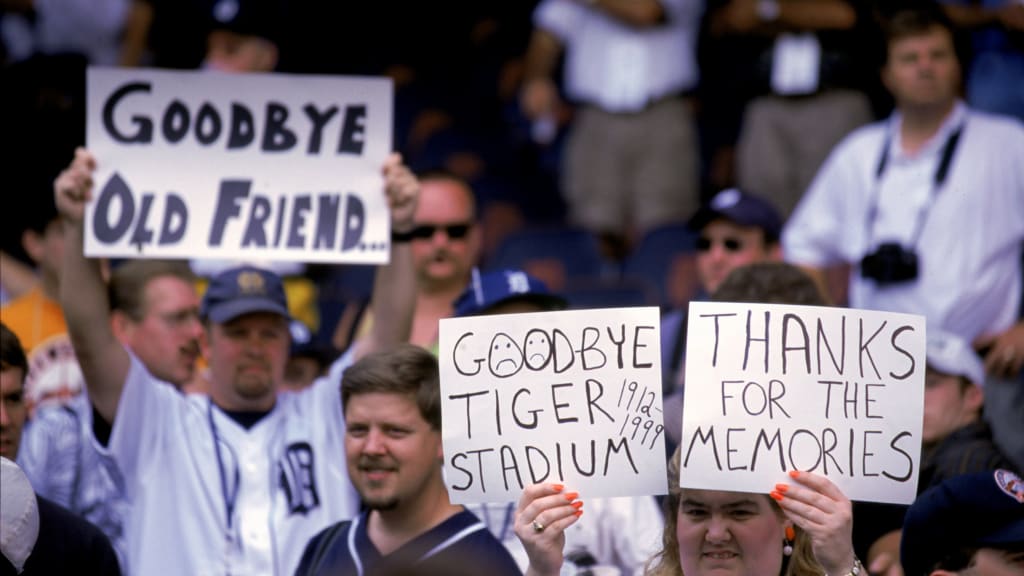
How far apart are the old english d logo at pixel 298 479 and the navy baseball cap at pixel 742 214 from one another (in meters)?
2.31

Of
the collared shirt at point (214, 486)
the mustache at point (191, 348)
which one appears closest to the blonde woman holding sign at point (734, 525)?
the collared shirt at point (214, 486)

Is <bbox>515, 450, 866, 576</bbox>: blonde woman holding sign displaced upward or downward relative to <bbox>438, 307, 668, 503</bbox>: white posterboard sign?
downward

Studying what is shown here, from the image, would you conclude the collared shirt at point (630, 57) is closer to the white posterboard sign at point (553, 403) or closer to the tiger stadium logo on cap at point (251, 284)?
the tiger stadium logo on cap at point (251, 284)

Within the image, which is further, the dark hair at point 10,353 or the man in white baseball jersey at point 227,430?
the man in white baseball jersey at point 227,430

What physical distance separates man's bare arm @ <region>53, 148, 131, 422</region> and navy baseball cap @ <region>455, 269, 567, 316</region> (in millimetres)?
1213

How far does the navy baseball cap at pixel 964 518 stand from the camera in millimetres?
4406

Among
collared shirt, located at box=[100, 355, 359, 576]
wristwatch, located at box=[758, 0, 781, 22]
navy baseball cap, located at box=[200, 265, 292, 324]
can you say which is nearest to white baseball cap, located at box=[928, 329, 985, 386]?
collared shirt, located at box=[100, 355, 359, 576]

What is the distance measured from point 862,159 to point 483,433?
12.9 ft

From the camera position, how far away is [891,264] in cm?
750

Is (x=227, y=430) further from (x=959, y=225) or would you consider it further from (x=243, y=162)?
(x=959, y=225)

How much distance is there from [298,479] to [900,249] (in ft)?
9.95

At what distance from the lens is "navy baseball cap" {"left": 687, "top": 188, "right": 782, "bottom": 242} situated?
24.0 ft

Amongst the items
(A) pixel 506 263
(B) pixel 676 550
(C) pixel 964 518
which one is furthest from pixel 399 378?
(A) pixel 506 263

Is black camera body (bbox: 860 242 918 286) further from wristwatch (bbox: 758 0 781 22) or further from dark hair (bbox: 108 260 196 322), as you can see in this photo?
dark hair (bbox: 108 260 196 322)
